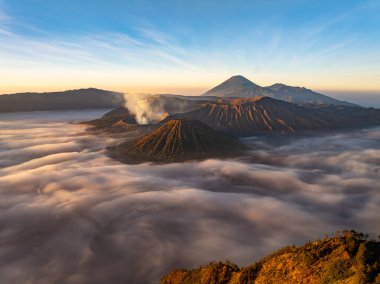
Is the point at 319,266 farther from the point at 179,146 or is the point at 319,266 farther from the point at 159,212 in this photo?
the point at 179,146

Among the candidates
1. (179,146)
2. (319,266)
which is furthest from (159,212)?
(179,146)

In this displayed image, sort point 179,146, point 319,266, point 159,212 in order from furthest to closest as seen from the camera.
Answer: point 179,146, point 159,212, point 319,266

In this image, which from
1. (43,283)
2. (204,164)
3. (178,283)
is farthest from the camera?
(204,164)

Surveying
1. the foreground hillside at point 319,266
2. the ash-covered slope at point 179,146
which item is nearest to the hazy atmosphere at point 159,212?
the ash-covered slope at point 179,146

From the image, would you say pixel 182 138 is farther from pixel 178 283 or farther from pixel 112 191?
pixel 178 283

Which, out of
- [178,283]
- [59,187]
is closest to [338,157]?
[59,187]

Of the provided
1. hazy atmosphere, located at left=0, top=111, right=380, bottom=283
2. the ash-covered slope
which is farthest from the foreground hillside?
the ash-covered slope
